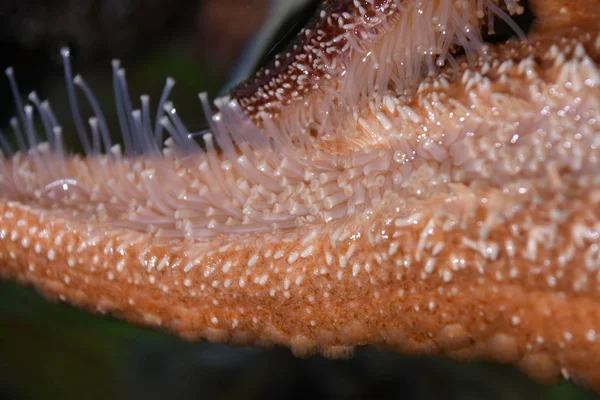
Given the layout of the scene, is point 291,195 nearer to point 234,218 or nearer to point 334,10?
point 234,218

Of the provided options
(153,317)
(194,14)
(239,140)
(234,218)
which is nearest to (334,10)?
(239,140)

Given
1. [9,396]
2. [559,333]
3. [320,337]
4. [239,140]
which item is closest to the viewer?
[559,333]

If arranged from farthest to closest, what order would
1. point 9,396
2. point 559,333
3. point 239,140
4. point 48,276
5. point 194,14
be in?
point 194,14 → point 9,396 → point 48,276 → point 239,140 → point 559,333

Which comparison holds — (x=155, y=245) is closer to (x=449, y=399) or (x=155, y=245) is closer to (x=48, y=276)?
(x=48, y=276)

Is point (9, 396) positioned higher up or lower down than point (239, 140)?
lower down

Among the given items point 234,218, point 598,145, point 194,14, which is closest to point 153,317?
point 234,218

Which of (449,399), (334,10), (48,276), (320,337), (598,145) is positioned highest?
(334,10)

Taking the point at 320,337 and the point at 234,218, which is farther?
the point at 234,218
